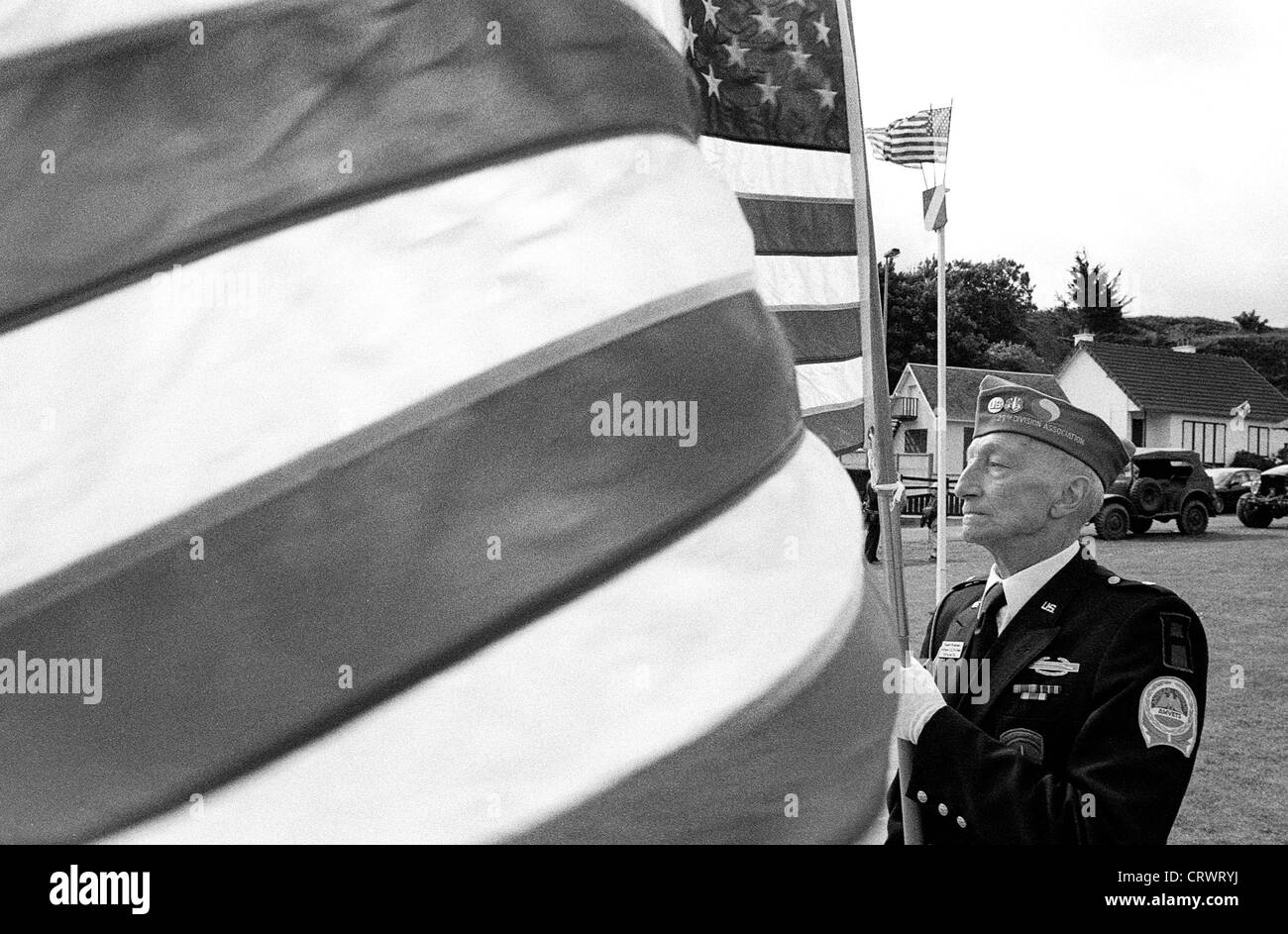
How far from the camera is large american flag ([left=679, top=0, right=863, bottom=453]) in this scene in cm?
177

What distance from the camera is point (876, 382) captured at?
1.29 m

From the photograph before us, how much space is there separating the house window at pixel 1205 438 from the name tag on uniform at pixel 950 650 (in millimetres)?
7587

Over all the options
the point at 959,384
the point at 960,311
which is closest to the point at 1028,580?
the point at 960,311

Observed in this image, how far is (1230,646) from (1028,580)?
4.05 metres

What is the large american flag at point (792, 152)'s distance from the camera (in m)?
1.77

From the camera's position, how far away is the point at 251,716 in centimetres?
86

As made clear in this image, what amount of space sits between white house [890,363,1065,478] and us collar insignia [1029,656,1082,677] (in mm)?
335

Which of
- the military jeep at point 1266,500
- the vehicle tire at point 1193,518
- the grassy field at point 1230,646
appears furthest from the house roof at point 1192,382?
the military jeep at point 1266,500

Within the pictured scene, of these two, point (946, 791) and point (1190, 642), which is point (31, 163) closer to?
point (946, 791)

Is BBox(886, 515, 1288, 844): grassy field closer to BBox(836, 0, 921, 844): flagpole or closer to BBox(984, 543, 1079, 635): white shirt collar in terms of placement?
BBox(984, 543, 1079, 635): white shirt collar
